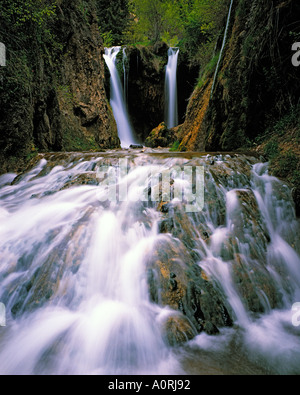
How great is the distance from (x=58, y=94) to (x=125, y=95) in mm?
7980

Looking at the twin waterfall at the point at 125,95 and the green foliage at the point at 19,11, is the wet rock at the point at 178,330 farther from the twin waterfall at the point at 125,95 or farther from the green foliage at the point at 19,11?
the twin waterfall at the point at 125,95

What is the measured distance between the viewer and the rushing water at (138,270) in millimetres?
1706

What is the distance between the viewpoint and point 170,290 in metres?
2.16

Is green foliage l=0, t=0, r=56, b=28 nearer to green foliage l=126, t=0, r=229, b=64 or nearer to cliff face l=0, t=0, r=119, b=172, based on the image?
cliff face l=0, t=0, r=119, b=172

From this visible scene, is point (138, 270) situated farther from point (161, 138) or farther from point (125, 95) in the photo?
point (125, 95)

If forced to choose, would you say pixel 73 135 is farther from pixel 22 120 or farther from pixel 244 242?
pixel 244 242

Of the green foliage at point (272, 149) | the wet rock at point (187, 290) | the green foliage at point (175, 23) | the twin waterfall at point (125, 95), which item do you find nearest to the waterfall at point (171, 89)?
the twin waterfall at point (125, 95)

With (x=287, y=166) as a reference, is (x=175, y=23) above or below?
above

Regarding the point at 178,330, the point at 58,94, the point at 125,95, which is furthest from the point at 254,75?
the point at 125,95

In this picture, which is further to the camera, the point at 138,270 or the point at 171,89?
the point at 171,89

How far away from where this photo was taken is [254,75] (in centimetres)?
501

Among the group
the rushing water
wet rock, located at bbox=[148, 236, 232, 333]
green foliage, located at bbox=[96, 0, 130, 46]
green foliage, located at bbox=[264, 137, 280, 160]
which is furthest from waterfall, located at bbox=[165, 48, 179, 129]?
wet rock, located at bbox=[148, 236, 232, 333]
